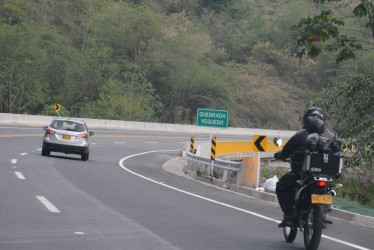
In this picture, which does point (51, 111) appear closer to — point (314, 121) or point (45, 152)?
point (45, 152)

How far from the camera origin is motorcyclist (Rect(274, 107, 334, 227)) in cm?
898

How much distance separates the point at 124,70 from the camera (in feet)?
244

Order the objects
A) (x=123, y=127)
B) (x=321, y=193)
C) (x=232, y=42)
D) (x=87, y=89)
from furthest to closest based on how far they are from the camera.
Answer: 1. (x=232, y=42)
2. (x=87, y=89)
3. (x=123, y=127)
4. (x=321, y=193)

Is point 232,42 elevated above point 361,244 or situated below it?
above

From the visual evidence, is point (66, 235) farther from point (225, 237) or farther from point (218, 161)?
point (218, 161)

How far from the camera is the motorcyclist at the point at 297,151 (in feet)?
29.5

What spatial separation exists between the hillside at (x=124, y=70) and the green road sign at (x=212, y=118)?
40.3 m

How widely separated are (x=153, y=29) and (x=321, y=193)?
66.1 metres

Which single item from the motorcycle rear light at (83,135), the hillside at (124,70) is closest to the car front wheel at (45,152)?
the motorcycle rear light at (83,135)

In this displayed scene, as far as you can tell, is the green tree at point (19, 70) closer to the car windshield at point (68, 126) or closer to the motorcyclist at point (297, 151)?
the car windshield at point (68, 126)

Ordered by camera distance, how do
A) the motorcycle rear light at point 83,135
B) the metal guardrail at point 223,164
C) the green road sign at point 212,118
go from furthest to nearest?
the motorcycle rear light at point 83,135, the green road sign at point 212,118, the metal guardrail at point 223,164

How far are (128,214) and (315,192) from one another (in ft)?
12.7

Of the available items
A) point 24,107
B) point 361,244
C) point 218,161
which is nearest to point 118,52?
point 24,107

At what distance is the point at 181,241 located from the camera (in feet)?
29.2
